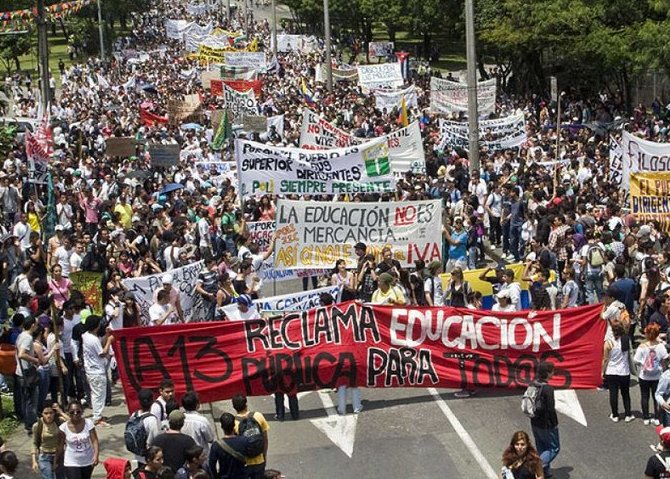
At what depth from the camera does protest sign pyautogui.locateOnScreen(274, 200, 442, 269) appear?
61.5 feet

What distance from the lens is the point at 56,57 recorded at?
83750 millimetres

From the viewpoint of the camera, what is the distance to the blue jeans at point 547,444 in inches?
477

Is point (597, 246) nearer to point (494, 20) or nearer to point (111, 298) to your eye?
point (111, 298)

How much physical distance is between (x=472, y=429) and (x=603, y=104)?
2887 centimetres

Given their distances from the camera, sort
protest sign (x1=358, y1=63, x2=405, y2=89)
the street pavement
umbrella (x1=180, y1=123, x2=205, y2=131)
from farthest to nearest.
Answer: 1. protest sign (x1=358, y1=63, x2=405, y2=89)
2. umbrella (x1=180, y1=123, x2=205, y2=131)
3. the street pavement

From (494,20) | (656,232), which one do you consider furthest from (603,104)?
(656,232)

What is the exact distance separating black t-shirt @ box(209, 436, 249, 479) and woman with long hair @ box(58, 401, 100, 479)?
1.23m

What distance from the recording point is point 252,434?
11258 millimetres

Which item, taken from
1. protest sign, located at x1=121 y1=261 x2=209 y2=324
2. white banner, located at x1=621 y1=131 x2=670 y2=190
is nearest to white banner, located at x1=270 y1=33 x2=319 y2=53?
white banner, located at x1=621 y1=131 x2=670 y2=190

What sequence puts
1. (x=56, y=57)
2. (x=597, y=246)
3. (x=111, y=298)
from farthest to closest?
(x=56, y=57) < (x=597, y=246) < (x=111, y=298)

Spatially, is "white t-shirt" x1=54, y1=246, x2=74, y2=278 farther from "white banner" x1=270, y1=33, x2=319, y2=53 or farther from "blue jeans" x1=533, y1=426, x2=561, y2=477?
"white banner" x1=270, y1=33, x2=319, y2=53

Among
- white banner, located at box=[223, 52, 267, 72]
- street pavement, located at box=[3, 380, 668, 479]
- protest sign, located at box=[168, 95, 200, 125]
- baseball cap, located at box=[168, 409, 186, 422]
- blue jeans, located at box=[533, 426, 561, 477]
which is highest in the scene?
white banner, located at box=[223, 52, 267, 72]

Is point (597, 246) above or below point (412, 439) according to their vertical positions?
above

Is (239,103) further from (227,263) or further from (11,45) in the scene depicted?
(11,45)
